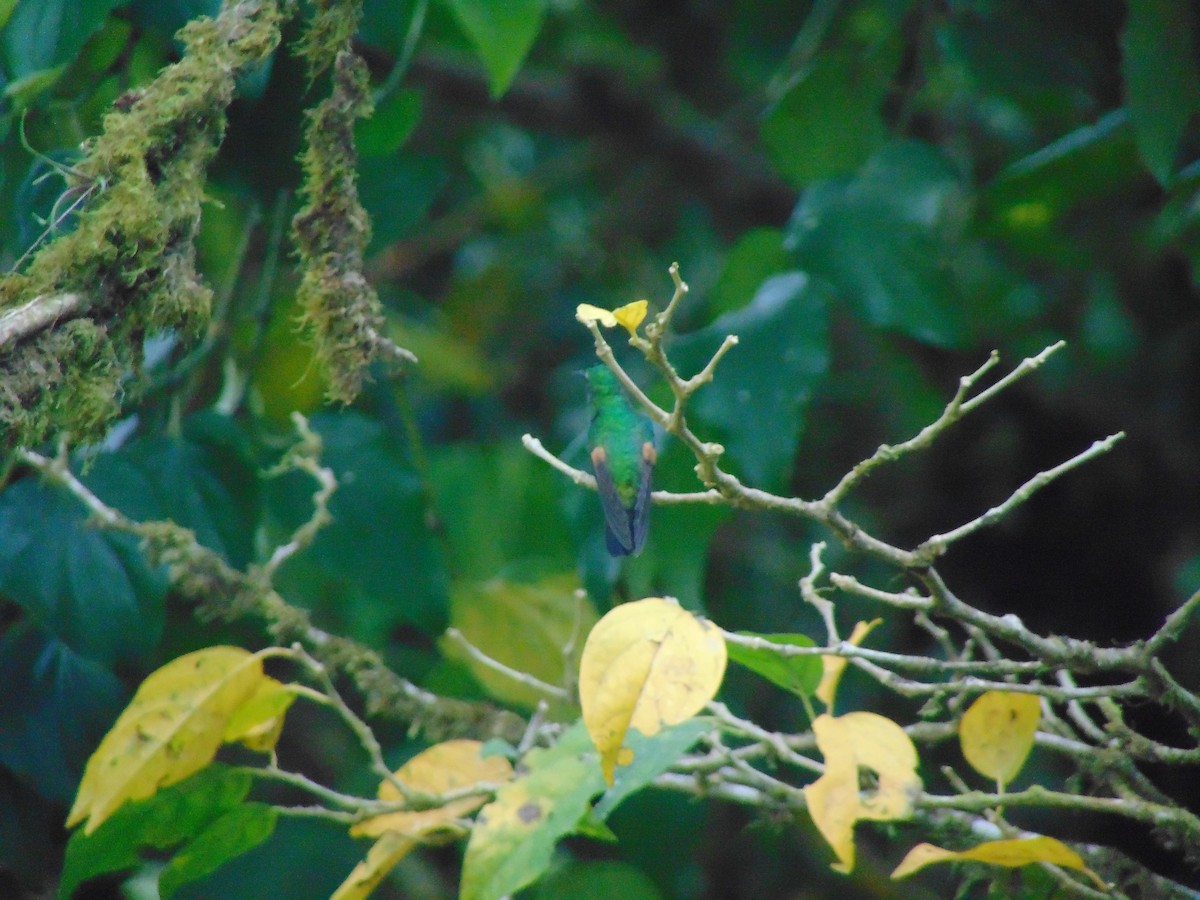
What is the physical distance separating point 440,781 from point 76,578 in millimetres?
424

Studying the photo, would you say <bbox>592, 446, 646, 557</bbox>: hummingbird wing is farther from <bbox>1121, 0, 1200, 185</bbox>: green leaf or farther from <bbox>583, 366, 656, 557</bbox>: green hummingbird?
<bbox>1121, 0, 1200, 185</bbox>: green leaf

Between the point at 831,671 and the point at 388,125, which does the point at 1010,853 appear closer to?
the point at 831,671

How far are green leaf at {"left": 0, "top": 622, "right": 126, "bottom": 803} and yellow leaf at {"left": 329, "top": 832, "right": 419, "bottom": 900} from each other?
0.38 meters

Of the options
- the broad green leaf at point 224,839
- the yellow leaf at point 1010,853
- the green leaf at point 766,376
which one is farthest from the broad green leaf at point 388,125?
the yellow leaf at point 1010,853

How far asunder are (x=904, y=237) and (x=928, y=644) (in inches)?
42.1

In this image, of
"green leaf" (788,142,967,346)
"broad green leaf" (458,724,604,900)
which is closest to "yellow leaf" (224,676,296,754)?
"broad green leaf" (458,724,604,900)

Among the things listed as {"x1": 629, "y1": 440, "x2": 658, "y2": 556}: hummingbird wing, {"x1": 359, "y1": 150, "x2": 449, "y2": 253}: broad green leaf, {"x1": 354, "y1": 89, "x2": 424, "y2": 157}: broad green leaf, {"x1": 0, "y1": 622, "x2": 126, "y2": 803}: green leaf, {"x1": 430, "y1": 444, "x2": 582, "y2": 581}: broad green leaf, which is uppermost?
{"x1": 354, "y1": 89, "x2": 424, "y2": 157}: broad green leaf

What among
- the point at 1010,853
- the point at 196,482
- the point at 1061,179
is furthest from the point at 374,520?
the point at 1061,179

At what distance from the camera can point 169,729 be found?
3.12ft

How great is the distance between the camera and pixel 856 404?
237 centimetres

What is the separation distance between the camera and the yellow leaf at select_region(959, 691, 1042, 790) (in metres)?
0.91

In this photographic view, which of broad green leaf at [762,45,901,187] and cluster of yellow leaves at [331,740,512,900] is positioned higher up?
broad green leaf at [762,45,901,187]

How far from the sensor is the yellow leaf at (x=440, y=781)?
100cm

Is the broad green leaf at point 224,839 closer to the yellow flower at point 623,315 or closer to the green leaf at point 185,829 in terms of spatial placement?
the green leaf at point 185,829
